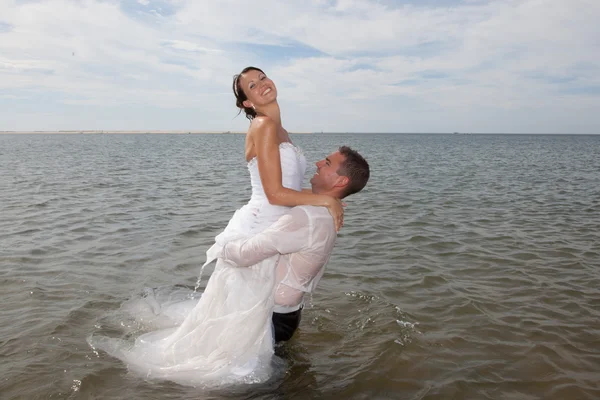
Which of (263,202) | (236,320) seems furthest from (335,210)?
(236,320)

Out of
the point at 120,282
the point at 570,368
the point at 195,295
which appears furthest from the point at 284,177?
the point at 120,282

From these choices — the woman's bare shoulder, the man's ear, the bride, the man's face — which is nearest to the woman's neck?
the bride

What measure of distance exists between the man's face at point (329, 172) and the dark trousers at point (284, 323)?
58.3 inches

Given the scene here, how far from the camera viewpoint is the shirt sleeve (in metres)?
4.14

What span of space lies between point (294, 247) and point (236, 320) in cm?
105

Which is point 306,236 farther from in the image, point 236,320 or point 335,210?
point 236,320

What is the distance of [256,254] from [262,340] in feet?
3.51

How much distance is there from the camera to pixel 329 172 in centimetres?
432

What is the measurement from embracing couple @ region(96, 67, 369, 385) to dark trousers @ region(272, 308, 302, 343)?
0.01 meters

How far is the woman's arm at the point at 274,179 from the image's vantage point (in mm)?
4102

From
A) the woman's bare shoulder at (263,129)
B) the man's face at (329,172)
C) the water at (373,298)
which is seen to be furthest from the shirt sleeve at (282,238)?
the water at (373,298)

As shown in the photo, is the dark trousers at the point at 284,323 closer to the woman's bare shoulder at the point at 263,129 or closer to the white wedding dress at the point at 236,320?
the white wedding dress at the point at 236,320

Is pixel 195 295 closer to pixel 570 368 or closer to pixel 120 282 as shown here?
pixel 120 282

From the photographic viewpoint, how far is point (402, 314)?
7066 millimetres
